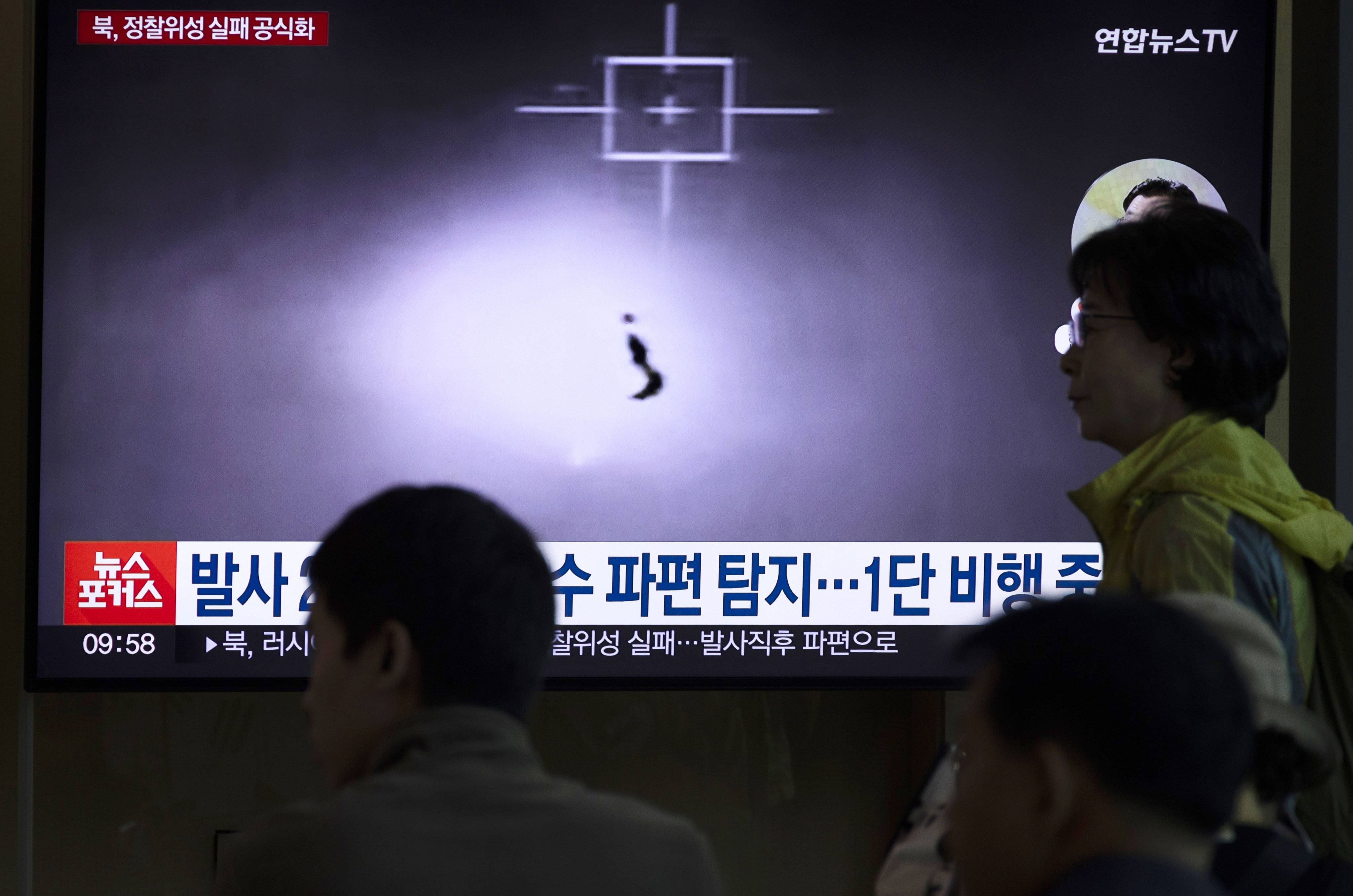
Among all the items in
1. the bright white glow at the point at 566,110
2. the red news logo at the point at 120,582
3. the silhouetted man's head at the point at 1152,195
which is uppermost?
the bright white glow at the point at 566,110

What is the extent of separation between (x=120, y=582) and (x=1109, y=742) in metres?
1.99

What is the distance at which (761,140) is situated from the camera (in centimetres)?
235

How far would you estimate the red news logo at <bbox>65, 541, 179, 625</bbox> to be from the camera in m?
2.25

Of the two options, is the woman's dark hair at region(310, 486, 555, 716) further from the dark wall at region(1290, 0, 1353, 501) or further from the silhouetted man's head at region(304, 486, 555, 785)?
the dark wall at region(1290, 0, 1353, 501)

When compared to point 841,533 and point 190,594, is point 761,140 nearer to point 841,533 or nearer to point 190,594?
point 841,533

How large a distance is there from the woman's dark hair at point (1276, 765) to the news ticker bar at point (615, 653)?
1.31 m

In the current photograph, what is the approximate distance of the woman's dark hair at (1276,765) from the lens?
975mm

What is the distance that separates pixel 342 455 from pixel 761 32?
45.2 inches

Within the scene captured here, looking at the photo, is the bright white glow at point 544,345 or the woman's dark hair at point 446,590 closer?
the woman's dark hair at point 446,590

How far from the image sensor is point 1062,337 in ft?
7.82

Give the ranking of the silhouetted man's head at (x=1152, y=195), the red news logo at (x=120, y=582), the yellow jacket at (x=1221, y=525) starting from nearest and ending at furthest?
the yellow jacket at (x=1221, y=525), the red news logo at (x=120, y=582), the silhouetted man's head at (x=1152, y=195)

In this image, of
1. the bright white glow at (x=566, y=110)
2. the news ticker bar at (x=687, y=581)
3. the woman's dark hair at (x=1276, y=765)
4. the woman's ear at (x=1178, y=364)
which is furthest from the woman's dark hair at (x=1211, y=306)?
the bright white glow at (x=566, y=110)

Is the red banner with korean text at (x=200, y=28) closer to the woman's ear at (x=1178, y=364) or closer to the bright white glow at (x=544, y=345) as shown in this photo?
the bright white glow at (x=544, y=345)

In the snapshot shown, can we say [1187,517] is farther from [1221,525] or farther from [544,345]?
[544,345]
